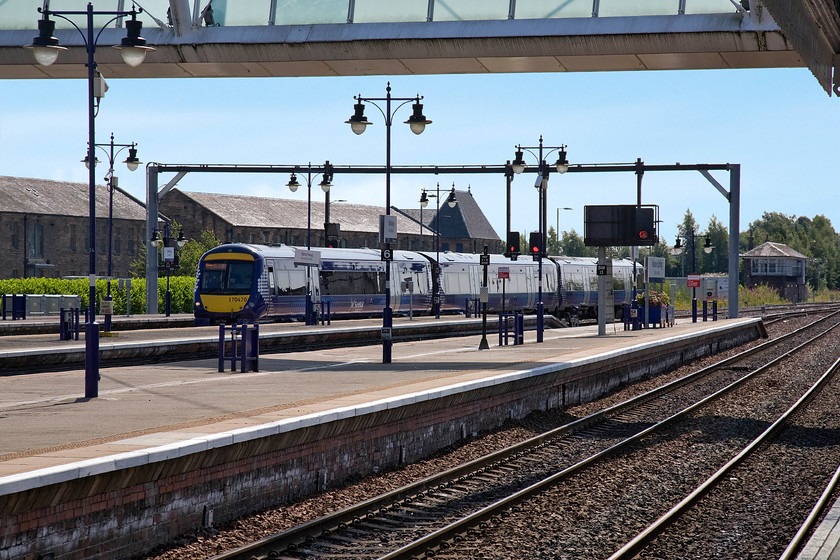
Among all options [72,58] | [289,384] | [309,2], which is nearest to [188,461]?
[289,384]

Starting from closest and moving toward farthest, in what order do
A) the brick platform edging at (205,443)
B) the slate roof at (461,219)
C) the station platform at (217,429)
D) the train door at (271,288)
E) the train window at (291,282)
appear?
the brick platform edging at (205,443) < the station platform at (217,429) < the train door at (271,288) < the train window at (291,282) < the slate roof at (461,219)

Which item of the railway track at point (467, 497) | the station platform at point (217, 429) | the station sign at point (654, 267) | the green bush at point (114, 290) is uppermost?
the station sign at point (654, 267)

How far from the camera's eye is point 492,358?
23.0 metres

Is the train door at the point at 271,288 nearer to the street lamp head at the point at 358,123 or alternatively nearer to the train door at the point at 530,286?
the street lamp head at the point at 358,123

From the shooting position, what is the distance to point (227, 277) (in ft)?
123

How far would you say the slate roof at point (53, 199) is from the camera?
7362 cm

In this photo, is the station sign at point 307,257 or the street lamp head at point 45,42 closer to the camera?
the street lamp head at point 45,42

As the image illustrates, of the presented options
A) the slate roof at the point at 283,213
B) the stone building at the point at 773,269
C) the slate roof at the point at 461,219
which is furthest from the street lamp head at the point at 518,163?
the stone building at the point at 773,269

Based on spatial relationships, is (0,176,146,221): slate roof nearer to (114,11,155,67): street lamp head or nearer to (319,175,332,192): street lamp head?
(319,175,332,192): street lamp head

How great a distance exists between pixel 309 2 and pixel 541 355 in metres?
10.6

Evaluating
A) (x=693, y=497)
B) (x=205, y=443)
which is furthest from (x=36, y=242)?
(x=205, y=443)

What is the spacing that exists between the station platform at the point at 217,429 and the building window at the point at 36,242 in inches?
2202

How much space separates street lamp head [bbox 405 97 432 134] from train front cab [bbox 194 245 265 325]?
13.9m

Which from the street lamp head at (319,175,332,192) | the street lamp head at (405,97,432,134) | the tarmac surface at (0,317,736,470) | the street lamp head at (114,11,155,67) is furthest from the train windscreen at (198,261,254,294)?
the street lamp head at (114,11,155,67)
